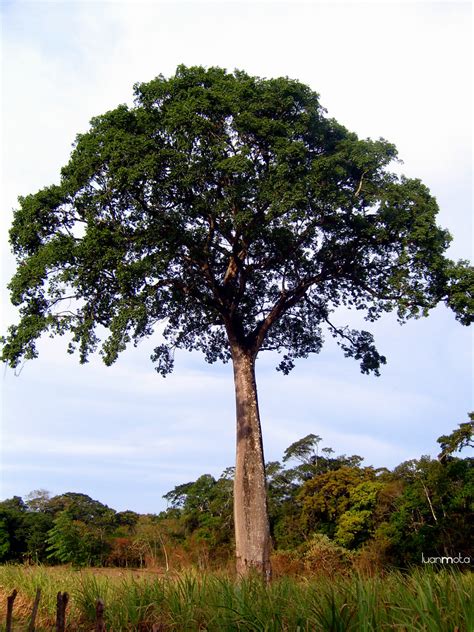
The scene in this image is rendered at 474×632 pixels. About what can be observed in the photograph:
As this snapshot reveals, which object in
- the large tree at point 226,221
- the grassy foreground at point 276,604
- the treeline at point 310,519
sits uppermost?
Answer: the large tree at point 226,221

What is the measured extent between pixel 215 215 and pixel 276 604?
11.0 metres

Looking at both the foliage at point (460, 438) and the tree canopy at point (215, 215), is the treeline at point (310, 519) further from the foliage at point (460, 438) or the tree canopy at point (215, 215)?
the tree canopy at point (215, 215)

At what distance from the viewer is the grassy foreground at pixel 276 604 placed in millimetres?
5402

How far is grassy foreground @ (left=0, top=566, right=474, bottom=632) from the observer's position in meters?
5.40

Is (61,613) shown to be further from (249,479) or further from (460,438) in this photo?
(460,438)

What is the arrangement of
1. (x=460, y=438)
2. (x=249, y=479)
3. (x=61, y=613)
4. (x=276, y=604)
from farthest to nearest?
(x=460, y=438), (x=249, y=479), (x=276, y=604), (x=61, y=613)

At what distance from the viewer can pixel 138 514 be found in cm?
3509

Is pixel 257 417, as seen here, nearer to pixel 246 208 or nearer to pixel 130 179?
pixel 246 208

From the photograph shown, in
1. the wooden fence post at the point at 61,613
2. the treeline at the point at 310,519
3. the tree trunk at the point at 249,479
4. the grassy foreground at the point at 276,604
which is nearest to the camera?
the wooden fence post at the point at 61,613

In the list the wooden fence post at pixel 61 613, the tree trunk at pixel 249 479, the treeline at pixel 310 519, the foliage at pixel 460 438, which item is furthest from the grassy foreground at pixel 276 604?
the foliage at pixel 460 438

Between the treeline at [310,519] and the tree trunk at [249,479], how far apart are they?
399cm

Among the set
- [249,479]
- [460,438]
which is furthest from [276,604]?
[460,438]

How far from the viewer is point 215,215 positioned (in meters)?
15.9

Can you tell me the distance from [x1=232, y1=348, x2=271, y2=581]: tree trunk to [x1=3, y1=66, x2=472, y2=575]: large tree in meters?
0.03
